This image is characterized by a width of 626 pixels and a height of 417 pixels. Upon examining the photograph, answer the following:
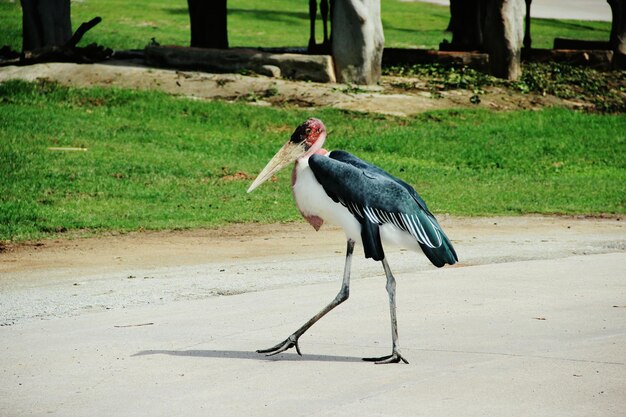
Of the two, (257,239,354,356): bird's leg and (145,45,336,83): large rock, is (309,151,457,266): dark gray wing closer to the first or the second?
(257,239,354,356): bird's leg

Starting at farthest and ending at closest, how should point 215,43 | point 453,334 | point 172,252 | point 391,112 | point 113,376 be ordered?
point 215,43, point 391,112, point 172,252, point 453,334, point 113,376

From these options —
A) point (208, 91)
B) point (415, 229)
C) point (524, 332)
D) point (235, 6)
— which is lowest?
point (235, 6)

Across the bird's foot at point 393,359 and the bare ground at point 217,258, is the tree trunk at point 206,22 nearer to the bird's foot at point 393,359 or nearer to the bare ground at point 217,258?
the bare ground at point 217,258

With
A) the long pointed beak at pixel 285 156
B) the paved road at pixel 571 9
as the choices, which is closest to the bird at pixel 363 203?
the long pointed beak at pixel 285 156

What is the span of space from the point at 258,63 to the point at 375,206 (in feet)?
49.1

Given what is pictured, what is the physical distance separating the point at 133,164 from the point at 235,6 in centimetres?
3872

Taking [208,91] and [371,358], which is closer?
[371,358]

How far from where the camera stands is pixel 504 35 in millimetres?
22125

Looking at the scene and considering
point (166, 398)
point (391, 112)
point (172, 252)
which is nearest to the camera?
point (166, 398)

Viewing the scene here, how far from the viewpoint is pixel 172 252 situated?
1050 cm

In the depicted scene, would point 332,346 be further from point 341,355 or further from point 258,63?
point 258,63

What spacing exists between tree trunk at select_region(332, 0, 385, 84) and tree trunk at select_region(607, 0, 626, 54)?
5.94 meters

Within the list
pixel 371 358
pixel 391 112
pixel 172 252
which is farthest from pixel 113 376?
pixel 391 112

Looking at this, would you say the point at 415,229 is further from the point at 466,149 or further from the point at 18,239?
the point at 466,149
